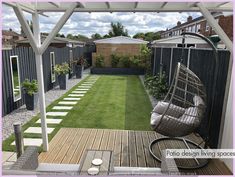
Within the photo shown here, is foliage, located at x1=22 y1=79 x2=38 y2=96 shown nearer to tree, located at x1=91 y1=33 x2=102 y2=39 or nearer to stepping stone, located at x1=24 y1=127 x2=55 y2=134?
stepping stone, located at x1=24 y1=127 x2=55 y2=134

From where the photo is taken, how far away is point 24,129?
512cm

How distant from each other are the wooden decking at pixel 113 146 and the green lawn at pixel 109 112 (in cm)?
34

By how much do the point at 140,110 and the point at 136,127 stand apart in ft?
4.81

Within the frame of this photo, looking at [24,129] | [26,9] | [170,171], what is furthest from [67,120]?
[170,171]

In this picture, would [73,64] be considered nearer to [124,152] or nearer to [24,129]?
[24,129]

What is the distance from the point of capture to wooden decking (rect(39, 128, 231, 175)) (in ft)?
12.2

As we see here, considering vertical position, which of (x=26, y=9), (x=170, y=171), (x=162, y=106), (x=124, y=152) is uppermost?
(x=26, y=9)

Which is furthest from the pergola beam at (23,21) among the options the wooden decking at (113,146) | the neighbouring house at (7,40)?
the neighbouring house at (7,40)

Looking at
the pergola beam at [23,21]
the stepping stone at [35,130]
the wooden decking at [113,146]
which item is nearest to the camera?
the pergola beam at [23,21]

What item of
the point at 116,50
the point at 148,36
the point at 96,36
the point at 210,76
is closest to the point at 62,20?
the point at 210,76

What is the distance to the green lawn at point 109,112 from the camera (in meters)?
5.45

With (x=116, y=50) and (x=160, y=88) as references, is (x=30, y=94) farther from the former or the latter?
(x=116, y=50)

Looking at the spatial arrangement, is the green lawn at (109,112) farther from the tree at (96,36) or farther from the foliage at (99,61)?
the tree at (96,36)

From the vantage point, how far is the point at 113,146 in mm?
4344
